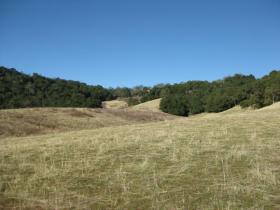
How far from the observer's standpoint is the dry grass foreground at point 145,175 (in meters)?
9.97

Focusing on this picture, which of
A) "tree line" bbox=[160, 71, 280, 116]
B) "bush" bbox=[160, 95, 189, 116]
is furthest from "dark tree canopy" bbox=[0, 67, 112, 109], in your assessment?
"tree line" bbox=[160, 71, 280, 116]

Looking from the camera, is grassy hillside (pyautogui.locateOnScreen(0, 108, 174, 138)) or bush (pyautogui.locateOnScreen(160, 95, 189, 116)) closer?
grassy hillside (pyautogui.locateOnScreen(0, 108, 174, 138))

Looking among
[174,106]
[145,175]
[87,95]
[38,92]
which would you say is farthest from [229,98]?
[145,175]

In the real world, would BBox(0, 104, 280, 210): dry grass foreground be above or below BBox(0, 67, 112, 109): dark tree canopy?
below

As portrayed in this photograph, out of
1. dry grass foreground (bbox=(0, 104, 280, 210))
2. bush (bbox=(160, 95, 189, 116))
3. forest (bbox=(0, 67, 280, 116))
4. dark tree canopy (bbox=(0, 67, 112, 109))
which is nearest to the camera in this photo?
dry grass foreground (bbox=(0, 104, 280, 210))

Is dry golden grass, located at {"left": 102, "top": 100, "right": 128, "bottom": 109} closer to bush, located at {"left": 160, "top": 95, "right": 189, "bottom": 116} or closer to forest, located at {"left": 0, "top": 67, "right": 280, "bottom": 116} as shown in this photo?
forest, located at {"left": 0, "top": 67, "right": 280, "bottom": 116}

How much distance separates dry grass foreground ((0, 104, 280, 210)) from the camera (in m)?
9.97

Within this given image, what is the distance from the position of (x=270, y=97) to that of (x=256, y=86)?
10.1 m

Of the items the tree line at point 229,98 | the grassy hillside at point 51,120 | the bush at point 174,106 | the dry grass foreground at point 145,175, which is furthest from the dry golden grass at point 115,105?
the dry grass foreground at point 145,175

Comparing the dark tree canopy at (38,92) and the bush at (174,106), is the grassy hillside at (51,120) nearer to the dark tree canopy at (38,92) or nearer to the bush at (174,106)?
the dark tree canopy at (38,92)

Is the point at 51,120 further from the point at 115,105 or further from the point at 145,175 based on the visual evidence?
the point at 115,105

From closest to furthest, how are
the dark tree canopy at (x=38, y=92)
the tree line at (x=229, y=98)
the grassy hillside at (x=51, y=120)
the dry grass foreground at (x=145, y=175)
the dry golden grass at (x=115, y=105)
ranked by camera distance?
the dry grass foreground at (x=145, y=175)
the grassy hillside at (x=51, y=120)
the dark tree canopy at (x=38, y=92)
the tree line at (x=229, y=98)
the dry golden grass at (x=115, y=105)

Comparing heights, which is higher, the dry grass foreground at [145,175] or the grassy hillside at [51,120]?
the grassy hillside at [51,120]

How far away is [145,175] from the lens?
12.3 m
